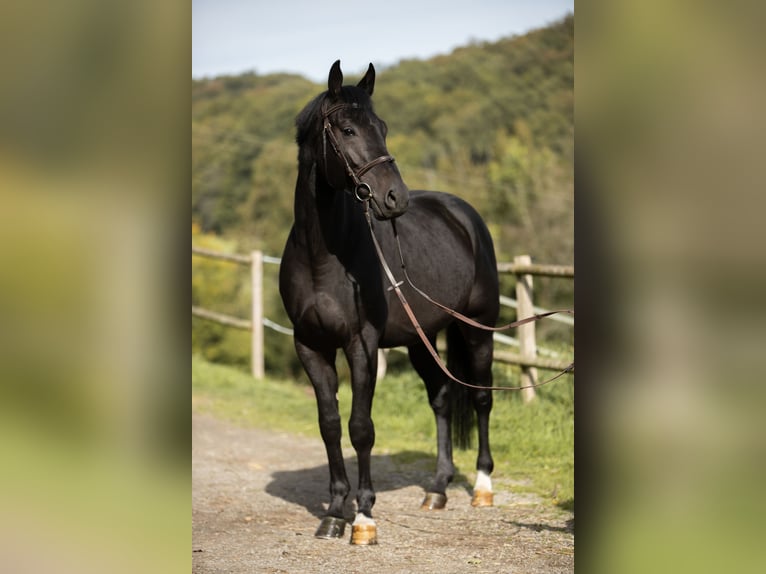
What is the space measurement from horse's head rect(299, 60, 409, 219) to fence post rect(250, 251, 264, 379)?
22.1 ft

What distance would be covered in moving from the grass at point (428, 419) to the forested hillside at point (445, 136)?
18.3 m

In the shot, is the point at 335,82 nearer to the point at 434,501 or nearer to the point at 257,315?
the point at 434,501

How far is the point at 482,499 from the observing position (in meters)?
5.55

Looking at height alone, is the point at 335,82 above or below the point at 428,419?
above

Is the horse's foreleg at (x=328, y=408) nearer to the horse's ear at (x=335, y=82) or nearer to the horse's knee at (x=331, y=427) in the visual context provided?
the horse's knee at (x=331, y=427)

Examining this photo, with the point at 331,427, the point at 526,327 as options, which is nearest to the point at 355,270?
the point at 331,427

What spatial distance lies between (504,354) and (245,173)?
29452 mm

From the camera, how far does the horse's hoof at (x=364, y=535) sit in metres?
4.62

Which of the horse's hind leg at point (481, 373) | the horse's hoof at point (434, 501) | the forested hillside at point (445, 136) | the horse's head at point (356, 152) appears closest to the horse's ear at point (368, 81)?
the horse's head at point (356, 152)

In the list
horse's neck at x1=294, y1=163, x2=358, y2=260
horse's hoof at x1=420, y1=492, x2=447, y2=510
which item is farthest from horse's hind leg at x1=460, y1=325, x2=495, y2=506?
horse's neck at x1=294, y1=163, x2=358, y2=260

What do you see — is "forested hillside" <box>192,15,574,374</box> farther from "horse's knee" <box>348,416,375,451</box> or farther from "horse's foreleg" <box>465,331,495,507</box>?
"horse's knee" <box>348,416,375,451</box>

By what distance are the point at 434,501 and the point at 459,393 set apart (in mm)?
928
